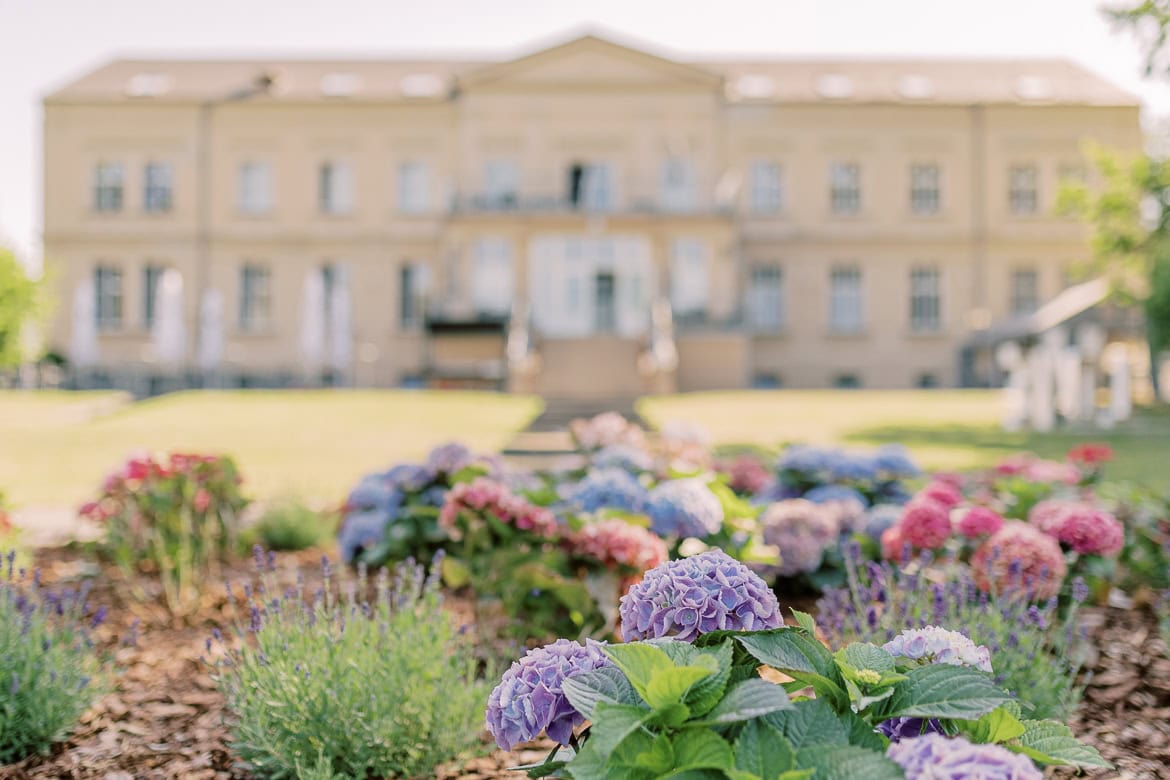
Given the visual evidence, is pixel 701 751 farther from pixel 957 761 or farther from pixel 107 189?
pixel 107 189

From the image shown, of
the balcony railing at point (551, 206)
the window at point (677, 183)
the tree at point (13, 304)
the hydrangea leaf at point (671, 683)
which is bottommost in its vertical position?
the hydrangea leaf at point (671, 683)

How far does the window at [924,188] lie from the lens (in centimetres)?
3344

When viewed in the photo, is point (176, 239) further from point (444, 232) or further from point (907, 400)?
point (907, 400)

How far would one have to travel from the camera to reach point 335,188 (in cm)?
3378

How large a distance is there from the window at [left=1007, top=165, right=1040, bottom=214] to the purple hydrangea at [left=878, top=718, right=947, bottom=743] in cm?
3500

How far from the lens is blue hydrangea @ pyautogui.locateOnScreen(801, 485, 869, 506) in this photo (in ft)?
16.5

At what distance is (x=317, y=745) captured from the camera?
273cm

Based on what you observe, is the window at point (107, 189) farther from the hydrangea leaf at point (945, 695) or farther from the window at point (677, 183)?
the hydrangea leaf at point (945, 695)

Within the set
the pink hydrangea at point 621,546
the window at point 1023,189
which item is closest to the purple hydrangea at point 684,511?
the pink hydrangea at point 621,546

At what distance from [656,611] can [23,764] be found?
7.23 feet

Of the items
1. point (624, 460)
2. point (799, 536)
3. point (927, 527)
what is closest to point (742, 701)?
point (927, 527)

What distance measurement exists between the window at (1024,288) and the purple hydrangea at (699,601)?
3433 cm

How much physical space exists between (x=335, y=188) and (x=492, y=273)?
7.63m

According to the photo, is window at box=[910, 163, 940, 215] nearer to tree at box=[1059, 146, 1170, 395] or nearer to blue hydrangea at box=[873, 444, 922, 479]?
tree at box=[1059, 146, 1170, 395]
